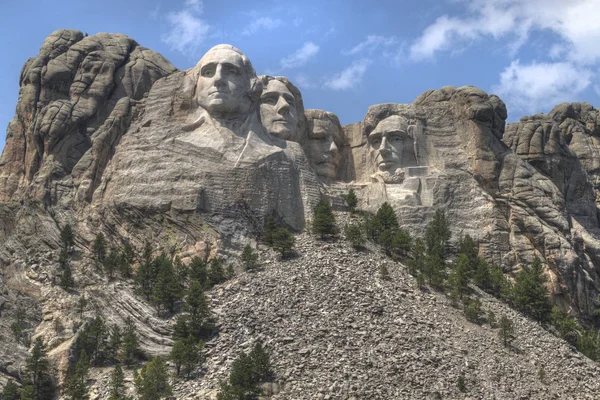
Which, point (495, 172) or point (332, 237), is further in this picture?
point (495, 172)

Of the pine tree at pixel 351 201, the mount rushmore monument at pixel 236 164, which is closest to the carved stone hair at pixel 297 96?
the mount rushmore monument at pixel 236 164

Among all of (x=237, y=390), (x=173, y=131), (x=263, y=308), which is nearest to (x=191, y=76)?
(x=173, y=131)

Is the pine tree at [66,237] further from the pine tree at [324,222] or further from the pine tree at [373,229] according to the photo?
the pine tree at [373,229]

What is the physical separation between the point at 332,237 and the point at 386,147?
19.0ft

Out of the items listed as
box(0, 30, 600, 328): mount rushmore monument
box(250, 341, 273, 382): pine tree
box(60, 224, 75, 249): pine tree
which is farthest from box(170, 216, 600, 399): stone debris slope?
box(60, 224, 75, 249): pine tree

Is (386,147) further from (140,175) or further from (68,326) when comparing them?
(68,326)

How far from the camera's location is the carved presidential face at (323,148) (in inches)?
2024

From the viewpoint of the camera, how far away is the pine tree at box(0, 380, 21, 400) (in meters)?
39.3

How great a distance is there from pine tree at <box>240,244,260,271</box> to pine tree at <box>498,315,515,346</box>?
795 centimetres

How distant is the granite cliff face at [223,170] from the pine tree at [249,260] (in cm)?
76

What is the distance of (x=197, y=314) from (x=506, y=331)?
9510 millimetres

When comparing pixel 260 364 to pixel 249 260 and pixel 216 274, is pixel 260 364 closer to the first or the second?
pixel 216 274

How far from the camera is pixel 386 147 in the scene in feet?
167

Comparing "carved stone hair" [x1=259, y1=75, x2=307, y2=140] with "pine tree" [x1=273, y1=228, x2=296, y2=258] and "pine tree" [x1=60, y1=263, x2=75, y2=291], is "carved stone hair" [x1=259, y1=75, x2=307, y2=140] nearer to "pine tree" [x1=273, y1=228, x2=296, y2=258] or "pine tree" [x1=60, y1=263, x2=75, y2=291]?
"pine tree" [x1=273, y1=228, x2=296, y2=258]
